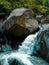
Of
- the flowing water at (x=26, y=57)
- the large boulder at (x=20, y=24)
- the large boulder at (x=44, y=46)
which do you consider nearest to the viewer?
the flowing water at (x=26, y=57)

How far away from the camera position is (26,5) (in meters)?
12.4

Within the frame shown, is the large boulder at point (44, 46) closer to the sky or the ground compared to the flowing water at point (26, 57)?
closer to the sky

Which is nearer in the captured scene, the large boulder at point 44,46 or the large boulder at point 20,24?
the large boulder at point 44,46

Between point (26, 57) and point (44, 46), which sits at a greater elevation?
point (44, 46)

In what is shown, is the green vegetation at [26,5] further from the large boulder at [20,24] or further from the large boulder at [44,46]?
the large boulder at [44,46]

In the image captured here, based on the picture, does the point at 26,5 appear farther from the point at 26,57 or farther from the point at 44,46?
the point at 44,46

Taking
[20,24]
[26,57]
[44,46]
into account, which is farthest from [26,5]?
[44,46]

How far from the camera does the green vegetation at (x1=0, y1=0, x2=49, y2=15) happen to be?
1102 cm

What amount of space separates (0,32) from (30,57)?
9.03 feet

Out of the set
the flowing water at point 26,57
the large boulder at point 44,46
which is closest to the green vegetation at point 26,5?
the flowing water at point 26,57

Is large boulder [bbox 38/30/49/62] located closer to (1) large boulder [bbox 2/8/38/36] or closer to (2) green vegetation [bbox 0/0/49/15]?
(1) large boulder [bbox 2/8/38/36]

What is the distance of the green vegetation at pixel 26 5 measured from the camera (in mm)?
11023

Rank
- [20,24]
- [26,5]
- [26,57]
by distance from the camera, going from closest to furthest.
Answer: [26,57], [20,24], [26,5]

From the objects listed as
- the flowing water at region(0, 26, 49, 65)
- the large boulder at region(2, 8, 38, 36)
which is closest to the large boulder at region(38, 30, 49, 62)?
the flowing water at region(0, 26, 49, 65)
